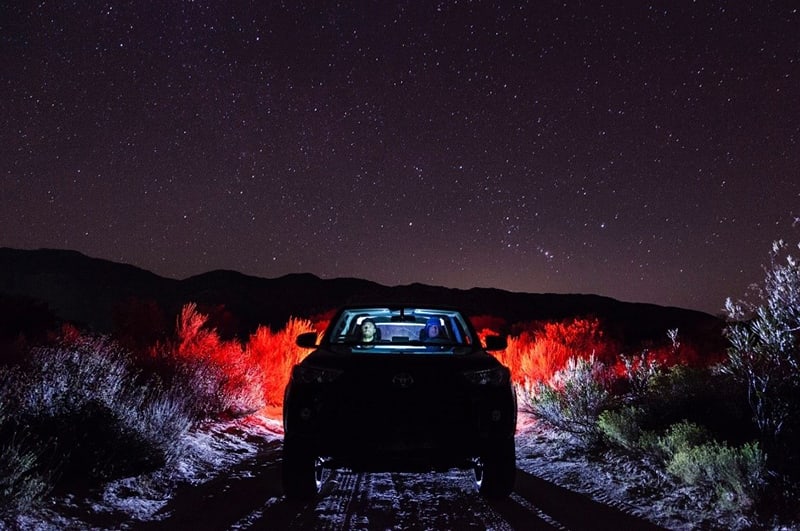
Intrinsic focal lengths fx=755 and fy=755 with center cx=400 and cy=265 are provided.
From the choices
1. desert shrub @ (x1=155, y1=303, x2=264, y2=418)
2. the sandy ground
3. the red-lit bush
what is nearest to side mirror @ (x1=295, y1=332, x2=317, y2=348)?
the sandy ground

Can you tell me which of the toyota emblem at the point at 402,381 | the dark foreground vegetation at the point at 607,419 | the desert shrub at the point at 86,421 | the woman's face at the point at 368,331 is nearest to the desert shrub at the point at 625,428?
the dark foreground vegetation at the point at 607,419

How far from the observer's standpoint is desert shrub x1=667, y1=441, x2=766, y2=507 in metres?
6.66

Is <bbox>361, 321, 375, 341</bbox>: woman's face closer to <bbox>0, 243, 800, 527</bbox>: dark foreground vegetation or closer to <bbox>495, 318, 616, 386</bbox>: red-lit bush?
<bbox>0, 243, 800, 527</bbox>: dark foreground vegetation

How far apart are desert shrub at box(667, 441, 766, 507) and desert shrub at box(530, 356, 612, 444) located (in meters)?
3.40

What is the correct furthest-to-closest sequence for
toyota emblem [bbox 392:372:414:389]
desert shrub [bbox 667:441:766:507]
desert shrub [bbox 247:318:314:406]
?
desert shrub [bbox 247:318:314:406]
desert shrub [bbox 667:441:766:507]
toyota emblem [bbox 392:372:414:389]

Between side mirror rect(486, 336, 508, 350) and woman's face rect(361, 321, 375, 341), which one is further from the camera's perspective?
woman's face rect(361, 321, 375, 341)

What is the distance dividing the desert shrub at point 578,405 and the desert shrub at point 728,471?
340cm

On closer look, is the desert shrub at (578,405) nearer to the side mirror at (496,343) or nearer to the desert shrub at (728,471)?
the desert shrub at (728,471)

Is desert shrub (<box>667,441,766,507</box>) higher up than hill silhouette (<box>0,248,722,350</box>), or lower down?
lower down

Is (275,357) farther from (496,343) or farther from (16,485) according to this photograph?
(16,485)

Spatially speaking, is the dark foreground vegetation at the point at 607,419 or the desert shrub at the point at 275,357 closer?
the dark foreground vegetation at the point at 607,419

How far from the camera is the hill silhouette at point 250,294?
85.6 meters

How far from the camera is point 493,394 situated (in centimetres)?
641

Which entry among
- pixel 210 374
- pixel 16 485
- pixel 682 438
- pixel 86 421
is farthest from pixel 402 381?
pixel 210 374
